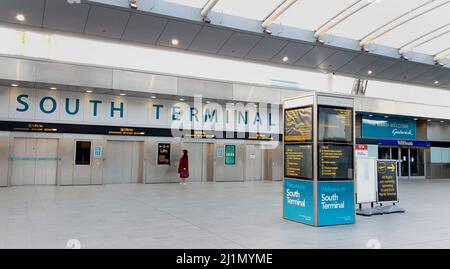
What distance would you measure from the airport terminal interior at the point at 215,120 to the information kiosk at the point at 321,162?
4 cm

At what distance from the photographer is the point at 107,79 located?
1515cm

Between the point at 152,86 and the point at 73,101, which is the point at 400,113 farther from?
the point at 73,101

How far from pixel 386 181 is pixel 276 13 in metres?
5.92

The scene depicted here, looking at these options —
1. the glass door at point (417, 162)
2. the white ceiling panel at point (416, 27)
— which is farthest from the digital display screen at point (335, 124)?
the glass door at point (417, 162)

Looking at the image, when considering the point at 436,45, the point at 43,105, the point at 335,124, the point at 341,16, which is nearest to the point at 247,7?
the point at 341,16

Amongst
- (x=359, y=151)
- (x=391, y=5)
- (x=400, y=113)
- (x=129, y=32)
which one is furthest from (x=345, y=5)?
(x=400, y=113)

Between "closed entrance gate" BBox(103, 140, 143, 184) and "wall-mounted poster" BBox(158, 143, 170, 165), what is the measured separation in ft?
2.90

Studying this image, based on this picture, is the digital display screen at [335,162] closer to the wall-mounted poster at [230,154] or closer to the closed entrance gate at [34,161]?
the wall-mounted poster at [230,154]

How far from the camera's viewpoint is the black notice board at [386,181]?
946 centimetres

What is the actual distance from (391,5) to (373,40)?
175cm

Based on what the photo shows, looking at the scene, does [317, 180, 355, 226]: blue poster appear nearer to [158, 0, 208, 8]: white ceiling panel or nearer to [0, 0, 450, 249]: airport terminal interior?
[0, 0, 450, 249]: airport terminal interior

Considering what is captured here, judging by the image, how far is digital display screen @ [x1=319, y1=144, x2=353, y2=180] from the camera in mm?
7211

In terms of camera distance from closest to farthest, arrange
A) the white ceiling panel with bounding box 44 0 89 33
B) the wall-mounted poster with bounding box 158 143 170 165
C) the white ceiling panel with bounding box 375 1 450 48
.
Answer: the white ceiling panel with bounding box 44 0 89 33, the white ceiling panel with bounding box 375 1 450 48, the wall-mounted poster with bounding box 158 143 170 165

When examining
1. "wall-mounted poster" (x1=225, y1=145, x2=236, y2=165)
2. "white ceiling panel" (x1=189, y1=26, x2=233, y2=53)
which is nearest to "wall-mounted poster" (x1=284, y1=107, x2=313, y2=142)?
"white ceiling panel" (x1=189, y1=26, x2=233, y2=53)
